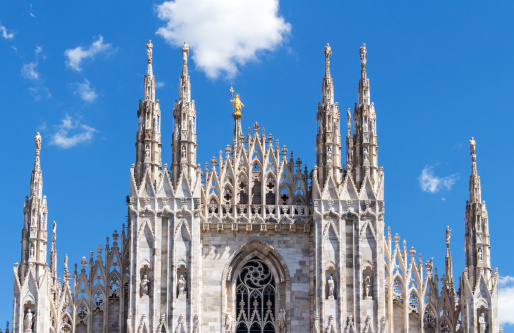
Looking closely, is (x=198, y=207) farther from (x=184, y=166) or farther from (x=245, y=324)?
(x=245, y=324)

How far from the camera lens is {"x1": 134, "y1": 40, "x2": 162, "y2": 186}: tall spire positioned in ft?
148

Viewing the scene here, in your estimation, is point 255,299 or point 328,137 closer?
point 255,299

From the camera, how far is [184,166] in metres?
44.9

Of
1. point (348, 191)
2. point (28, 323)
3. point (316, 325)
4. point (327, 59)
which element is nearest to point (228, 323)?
point (316, 325)

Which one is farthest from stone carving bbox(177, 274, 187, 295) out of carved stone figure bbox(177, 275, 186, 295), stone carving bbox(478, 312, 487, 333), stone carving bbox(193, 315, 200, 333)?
stone carving bbox(478, 312, 487, 333)

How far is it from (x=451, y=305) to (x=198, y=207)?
975 cm

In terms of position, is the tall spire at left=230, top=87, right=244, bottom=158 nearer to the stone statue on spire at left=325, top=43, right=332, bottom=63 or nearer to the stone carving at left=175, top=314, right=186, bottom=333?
the stone statue on spire at left=325, top=43, right=332, bottom=63

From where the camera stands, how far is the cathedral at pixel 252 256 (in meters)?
43.6

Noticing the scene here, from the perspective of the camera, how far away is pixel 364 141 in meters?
45.6

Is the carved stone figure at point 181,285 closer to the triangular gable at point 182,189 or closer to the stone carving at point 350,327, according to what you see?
the triangular gable at point 182,189

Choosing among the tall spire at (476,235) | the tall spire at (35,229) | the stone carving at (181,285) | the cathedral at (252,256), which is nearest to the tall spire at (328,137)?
the cathedral at (252,256)

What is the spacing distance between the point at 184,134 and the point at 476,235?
11.1 m

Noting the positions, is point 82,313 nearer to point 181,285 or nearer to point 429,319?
point 181,285

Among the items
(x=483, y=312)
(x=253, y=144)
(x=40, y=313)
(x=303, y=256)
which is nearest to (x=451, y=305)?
(x=483, y=312)
